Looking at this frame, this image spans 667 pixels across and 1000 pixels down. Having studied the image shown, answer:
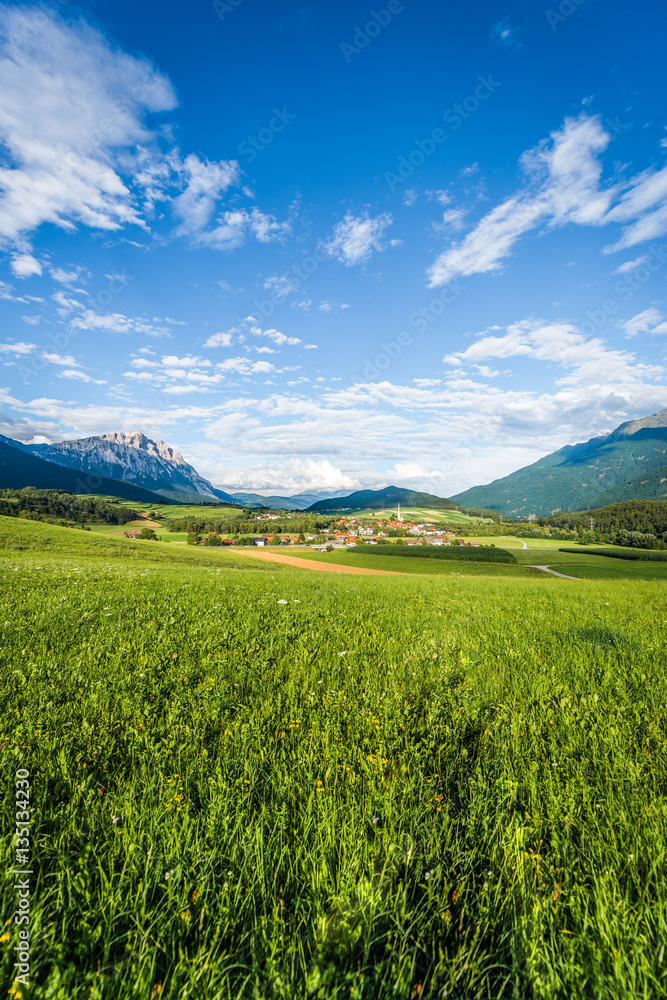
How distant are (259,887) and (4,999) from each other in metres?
1.15

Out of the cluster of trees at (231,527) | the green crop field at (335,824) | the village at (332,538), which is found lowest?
the village at (332,538)

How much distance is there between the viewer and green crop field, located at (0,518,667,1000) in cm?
184

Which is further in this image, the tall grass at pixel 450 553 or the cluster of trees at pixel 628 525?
the cluster of trees at pixel 628 525

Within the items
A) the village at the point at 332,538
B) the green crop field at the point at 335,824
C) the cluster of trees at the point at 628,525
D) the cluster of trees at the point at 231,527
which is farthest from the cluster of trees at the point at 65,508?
the cluster of trees at the point at 628,525

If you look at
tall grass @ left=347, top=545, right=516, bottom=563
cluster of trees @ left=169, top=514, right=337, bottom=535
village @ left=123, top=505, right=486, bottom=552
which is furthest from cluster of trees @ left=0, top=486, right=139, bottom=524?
tall grass @ left=347, top=545, right=516, bottom=563

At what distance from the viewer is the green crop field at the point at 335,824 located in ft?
6.05

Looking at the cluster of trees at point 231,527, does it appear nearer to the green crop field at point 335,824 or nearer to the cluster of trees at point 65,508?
the cluster of trees at point 65,508

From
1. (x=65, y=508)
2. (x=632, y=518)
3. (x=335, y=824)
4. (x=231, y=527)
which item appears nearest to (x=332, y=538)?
(x=231, y=527)

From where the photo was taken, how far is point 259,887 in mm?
2191

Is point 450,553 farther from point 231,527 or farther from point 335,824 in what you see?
point 335,824

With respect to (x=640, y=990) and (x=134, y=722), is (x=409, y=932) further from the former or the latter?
(x=134, y=722)

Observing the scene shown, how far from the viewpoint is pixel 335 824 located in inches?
104

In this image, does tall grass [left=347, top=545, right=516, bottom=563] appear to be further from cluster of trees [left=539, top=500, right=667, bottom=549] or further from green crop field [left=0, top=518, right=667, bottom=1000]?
green crop field [left=0, top=518, right=667, bottom=1000]

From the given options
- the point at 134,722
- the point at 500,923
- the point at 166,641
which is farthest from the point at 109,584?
the point at 500,923
